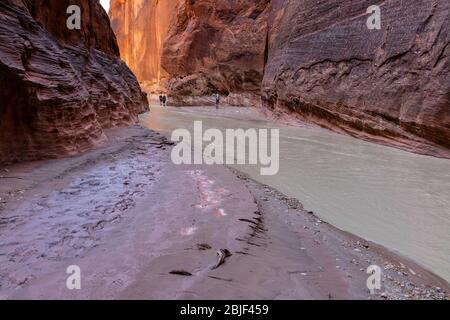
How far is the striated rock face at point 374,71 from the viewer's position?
28.7 ft

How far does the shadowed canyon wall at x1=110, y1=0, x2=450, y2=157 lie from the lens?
888 centimetres

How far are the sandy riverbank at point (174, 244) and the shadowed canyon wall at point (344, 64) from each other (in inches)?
234

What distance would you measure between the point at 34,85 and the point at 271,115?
1322 cm

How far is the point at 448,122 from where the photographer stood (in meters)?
8.28

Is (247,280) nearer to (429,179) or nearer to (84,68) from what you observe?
(429,179)

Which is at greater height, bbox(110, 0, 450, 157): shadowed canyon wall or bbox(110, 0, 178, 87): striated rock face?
bbox(110, 0, 178, 87): striated rock face

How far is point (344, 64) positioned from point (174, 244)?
36.5ft

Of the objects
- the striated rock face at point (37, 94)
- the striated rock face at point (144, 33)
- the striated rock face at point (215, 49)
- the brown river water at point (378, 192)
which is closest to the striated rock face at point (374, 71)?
the brown river water at point (378, 192)

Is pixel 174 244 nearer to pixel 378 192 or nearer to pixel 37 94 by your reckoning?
pixel 378 192

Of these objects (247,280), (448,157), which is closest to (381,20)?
(448,157)

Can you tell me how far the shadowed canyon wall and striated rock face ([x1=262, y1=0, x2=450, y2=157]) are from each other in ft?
0.09

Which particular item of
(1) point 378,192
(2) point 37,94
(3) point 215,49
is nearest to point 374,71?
(1) point 378,192

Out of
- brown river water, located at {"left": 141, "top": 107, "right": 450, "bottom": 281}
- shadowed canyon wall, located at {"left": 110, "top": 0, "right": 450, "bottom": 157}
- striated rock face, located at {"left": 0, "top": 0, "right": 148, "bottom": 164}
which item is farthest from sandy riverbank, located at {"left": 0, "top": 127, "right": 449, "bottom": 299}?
shadowed canyon wall, located at {"left": 110, "top": 0, "right": 450, "bottom": 157}

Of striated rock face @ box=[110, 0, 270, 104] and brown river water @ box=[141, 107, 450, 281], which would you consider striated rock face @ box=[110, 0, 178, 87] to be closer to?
striated rock face @ box=[110, 0, 270, 104]
